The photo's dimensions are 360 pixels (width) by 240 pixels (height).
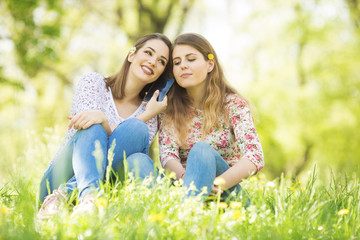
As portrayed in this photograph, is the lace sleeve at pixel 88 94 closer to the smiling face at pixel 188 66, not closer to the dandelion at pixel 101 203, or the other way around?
the smiling face at pixel 188 66

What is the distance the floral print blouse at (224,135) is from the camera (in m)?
2.40

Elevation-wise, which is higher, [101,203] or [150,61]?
[150,61]

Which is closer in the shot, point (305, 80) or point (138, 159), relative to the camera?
point (138, 159)

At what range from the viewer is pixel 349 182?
2219mm

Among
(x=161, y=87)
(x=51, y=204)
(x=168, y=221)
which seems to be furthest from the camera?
(x=161, y=87)

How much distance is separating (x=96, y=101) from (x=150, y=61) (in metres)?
0.51

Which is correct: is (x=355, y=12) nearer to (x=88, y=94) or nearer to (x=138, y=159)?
(x=88, y=94)

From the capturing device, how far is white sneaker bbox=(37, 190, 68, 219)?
169 cm

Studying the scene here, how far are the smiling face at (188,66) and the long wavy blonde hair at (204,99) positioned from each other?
42mm

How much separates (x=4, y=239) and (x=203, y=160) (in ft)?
3.57

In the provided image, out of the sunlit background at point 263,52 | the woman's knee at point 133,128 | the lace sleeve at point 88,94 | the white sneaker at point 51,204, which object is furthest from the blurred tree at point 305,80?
the white sneaker at point 51,204

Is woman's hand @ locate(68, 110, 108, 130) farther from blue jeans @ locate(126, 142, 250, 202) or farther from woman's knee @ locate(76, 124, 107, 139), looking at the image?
blue jeans @ locate(126, 142, 250, 202)

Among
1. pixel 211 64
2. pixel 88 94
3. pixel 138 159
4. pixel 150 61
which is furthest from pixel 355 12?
pixel 138 159

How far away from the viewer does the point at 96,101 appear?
2529 mm
